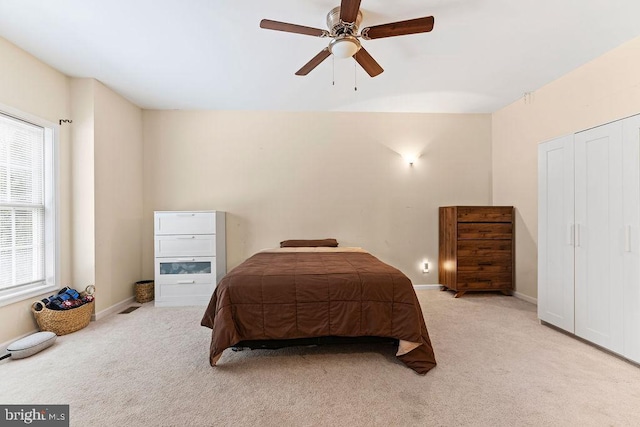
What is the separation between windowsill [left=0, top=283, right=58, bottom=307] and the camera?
7.90 ft

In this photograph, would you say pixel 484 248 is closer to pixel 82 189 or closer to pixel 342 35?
pixel 342 35

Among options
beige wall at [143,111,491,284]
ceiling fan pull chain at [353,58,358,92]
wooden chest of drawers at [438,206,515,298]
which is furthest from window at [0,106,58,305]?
wooden chest of drawers at [438,206,515,298]

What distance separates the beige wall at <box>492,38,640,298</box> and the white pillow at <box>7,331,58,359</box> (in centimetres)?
515

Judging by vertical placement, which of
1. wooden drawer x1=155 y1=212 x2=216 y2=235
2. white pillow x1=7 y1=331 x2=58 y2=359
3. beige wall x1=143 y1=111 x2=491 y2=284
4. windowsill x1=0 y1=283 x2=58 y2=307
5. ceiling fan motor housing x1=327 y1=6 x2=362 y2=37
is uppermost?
ceiling fan motor housing x1=327 y1=6 x2=362 y2=37

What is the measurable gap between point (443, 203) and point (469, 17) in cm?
261

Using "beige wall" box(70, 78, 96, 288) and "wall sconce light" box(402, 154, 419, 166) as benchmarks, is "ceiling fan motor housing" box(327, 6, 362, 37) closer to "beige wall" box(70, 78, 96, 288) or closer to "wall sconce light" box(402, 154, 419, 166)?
"wall sconce light" box(402, 154, 419, 166)

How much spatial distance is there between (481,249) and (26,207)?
5.11 meters

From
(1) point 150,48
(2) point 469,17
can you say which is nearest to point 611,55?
(2) point 469,17

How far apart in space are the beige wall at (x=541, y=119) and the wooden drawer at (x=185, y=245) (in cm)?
408

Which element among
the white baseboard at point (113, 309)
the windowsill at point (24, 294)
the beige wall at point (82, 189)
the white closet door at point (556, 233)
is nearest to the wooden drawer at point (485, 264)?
the white closet door at point (556, 233)

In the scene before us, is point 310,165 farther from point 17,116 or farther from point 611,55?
point 611,55

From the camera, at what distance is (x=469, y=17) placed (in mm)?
2229

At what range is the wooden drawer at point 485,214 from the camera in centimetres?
382

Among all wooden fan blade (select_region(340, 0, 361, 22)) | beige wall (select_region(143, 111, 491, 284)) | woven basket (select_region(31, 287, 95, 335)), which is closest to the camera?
wooden fan blade (select_region(340, 0, 361, 22))
